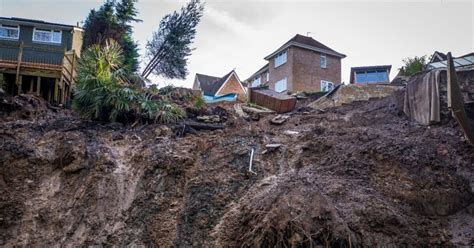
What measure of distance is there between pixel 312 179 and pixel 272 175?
1008mm

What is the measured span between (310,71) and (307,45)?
1.96m

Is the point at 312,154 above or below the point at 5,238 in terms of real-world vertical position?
above

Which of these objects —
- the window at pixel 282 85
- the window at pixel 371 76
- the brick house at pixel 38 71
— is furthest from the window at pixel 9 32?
the window at pixel 371 76

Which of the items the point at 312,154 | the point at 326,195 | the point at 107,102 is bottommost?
the point at 326,195

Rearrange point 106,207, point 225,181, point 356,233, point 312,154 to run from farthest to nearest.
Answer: point 312,154, point 225,181, point 106,207, point 356,233

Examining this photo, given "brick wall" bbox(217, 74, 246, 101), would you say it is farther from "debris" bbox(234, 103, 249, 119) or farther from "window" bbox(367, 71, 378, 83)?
"debris" bbox(234, 103, 249, 119)

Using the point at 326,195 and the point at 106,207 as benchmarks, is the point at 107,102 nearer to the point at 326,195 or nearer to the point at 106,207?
the point at 106,207

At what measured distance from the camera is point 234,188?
756cm

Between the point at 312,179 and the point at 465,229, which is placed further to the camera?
the point at 312,179

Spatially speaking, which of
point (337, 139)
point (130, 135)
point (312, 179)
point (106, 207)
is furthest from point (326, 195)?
point (130, 135)

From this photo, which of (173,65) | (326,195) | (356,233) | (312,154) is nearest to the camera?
(356,233)

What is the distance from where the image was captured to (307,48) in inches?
1033

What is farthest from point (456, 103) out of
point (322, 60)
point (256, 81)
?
point (256, 81)

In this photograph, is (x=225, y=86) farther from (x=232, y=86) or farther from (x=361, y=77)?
(x=361, y=77)
